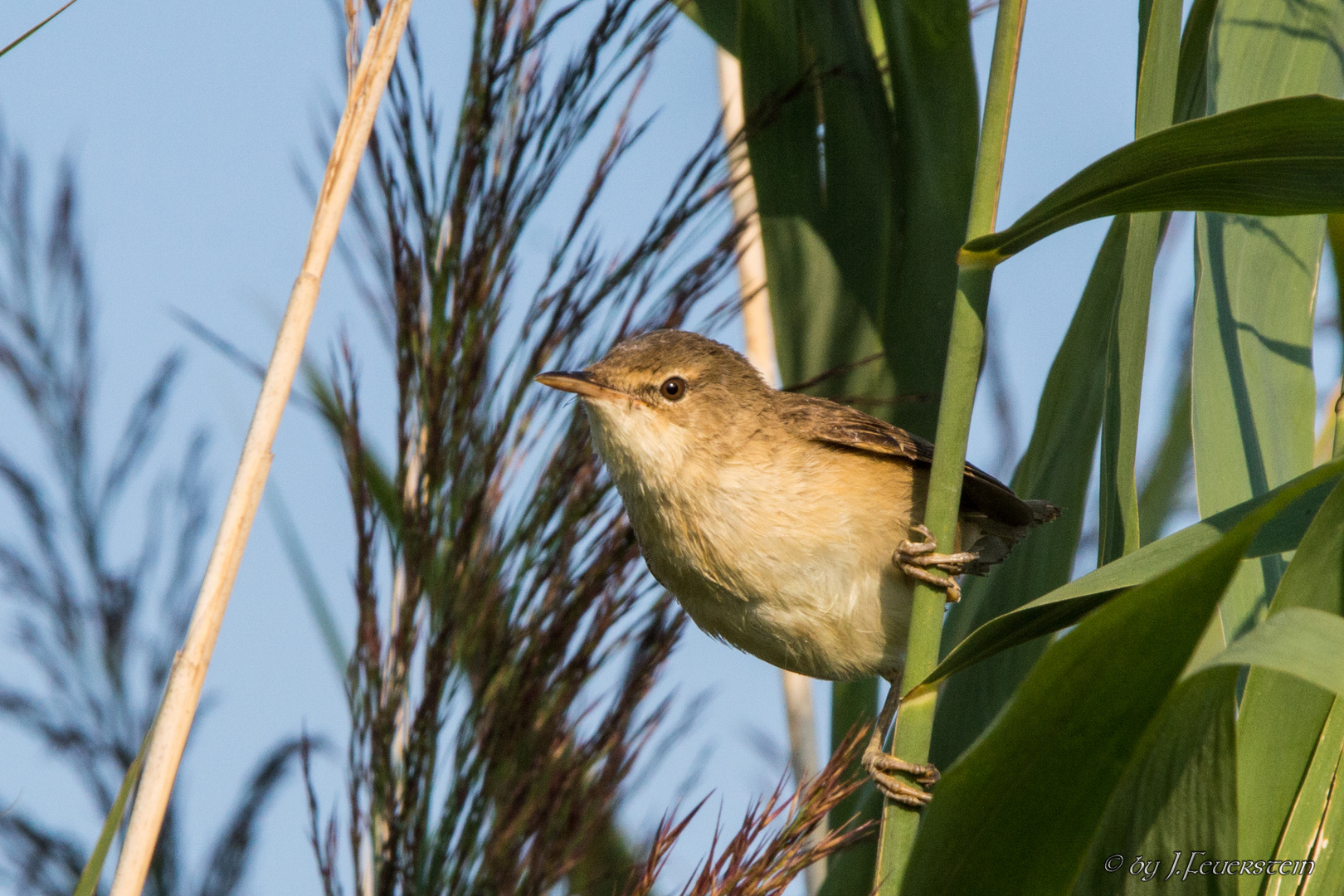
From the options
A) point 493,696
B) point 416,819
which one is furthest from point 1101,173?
point 416,819

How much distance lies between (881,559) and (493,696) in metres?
0.64

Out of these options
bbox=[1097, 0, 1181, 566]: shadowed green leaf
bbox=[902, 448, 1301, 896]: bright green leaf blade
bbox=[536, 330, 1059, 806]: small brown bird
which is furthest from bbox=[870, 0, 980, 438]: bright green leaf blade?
bbox=[902, 448, 1301, 896]: bright green leaf blade

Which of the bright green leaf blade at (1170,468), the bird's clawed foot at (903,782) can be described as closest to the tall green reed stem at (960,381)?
the bird's clawed foot at (903,782)

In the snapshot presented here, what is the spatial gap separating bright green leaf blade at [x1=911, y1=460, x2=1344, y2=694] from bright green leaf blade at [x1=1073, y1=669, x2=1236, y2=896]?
0.11m

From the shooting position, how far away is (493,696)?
4.98 feet

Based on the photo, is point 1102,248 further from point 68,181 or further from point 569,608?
point 68,181

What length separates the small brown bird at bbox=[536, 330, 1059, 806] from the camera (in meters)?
1.77

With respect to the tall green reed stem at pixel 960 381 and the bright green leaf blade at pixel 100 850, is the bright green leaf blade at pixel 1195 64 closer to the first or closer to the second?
the tall green reed stem at pixel 960 381

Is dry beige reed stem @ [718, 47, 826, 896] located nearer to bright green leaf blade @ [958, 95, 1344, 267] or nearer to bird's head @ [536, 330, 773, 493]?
bird's head @ [536, 330, 773, 493]

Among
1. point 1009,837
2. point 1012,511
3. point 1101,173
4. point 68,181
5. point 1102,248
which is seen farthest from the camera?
point 68,181

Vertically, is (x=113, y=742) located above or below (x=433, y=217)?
below

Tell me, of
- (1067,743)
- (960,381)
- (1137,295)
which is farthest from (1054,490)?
(1067,743)

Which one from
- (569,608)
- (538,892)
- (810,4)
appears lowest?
(538,892)

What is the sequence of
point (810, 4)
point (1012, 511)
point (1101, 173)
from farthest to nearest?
point (810, 4) → point (1012, 511) → point (1101, 173)
